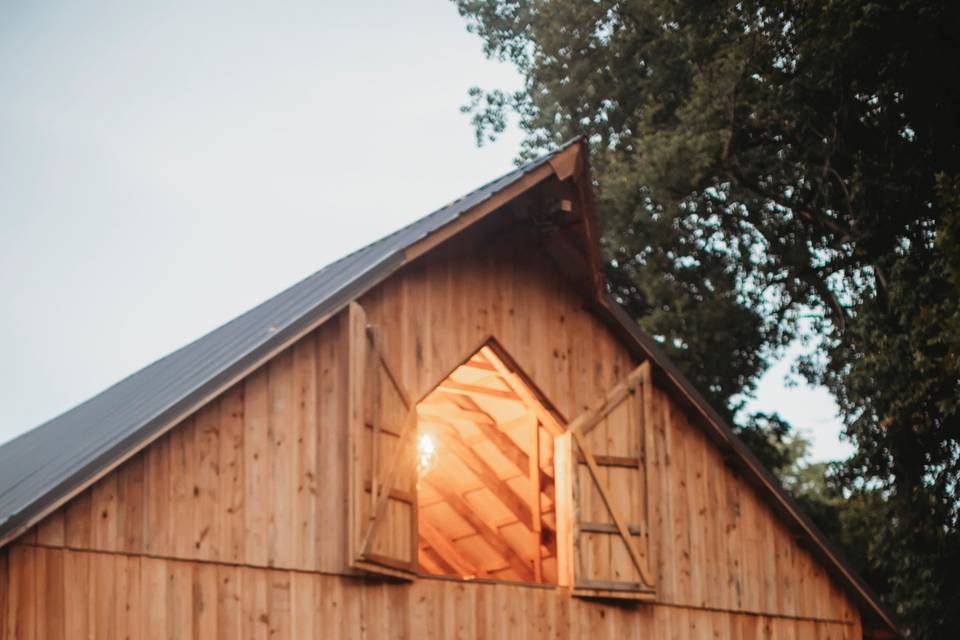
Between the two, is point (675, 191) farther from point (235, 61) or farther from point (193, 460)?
point (235, 61)

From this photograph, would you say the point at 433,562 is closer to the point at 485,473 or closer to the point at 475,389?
the point at 485,473

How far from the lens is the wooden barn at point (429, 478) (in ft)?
37.7

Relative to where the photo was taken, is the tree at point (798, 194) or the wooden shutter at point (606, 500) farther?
the tree at point (798, 194)

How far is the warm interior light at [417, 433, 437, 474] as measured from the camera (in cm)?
1667

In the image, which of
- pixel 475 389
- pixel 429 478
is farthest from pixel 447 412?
pixel 429 478

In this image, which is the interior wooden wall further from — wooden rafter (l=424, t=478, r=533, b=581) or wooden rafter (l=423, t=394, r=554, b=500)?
wooden rafter (l=424, t=478, r=533, b=581)

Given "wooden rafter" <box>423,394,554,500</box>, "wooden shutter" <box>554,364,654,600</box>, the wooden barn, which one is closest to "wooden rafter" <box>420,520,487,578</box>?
the wooden barn

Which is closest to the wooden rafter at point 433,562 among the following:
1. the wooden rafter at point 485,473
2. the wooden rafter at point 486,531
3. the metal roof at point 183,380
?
the wooden rafter at point 486,531

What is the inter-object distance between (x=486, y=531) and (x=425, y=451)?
5.41ft

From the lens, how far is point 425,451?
1669 centimetres

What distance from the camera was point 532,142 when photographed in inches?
1201

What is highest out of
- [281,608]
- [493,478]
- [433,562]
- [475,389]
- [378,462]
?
[475,389]

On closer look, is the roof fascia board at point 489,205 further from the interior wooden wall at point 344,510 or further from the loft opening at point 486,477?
the loft opening at point 486,477

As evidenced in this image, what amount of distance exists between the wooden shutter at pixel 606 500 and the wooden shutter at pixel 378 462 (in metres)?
1.73
